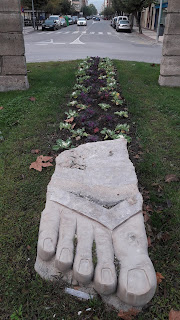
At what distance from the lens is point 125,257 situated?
206cm

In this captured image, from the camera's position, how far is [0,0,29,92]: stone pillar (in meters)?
6.42

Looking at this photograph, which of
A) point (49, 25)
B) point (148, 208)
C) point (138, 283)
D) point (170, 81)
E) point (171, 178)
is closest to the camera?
point (138, 283)

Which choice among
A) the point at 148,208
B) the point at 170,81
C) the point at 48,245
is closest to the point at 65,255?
the point at 48,245

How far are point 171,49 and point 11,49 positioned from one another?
13.1 feet

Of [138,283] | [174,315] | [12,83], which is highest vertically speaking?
[12,83]

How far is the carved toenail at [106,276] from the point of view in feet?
6.28

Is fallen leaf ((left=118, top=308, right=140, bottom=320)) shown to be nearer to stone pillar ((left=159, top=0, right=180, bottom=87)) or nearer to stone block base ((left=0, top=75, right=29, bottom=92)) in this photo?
stone block base ((left=0, top=75, right=29, bottom=92))

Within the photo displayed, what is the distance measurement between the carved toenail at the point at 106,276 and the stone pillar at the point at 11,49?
615 centimetres

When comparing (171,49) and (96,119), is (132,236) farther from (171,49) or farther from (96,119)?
(171,49)

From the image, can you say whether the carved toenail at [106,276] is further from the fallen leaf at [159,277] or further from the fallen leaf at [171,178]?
→ the fallen leaf at [171,178]

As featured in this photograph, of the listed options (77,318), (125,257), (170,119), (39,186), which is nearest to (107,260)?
(125,257)

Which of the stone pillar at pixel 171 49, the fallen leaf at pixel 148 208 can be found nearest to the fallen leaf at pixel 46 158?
the fallen leaf at pixel 148 208

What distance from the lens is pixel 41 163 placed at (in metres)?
3.88

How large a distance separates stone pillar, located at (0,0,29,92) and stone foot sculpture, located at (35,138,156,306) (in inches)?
186
